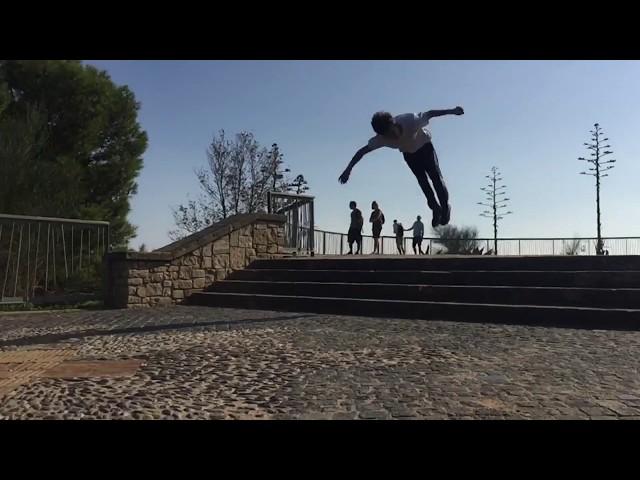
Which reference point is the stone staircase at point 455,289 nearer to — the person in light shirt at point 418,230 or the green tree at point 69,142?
the green tree at point 69,142

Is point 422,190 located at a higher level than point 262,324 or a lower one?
higher

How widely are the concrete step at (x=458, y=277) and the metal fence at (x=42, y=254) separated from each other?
2925 millimetres

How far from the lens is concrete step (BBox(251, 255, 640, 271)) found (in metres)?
8.04

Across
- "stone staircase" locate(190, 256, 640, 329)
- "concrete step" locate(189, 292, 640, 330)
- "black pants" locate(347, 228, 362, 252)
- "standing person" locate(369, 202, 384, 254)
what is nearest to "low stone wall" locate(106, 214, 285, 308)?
"stone staircase" locate(190, 256, 640, 329)

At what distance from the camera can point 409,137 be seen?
25.5 feet

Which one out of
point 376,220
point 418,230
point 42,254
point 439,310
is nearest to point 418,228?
point 418,230

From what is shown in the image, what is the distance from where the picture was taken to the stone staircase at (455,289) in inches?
276

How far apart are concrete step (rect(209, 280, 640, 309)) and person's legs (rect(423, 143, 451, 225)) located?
1162mm
